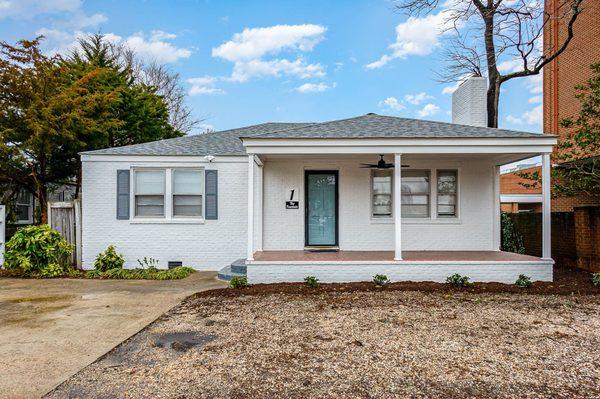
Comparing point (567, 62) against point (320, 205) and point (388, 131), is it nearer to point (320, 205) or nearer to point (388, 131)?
point (388, 131)

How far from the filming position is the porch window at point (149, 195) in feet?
32.7

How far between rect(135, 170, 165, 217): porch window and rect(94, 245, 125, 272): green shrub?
3.70 feet

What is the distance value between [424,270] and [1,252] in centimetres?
1049

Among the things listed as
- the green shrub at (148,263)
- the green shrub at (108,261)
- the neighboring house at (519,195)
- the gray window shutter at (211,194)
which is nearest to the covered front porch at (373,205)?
the gray window shutter at (211,194)

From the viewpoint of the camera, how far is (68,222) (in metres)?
10.1

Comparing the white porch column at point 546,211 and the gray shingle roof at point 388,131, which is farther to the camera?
the gray shingle roof at point 388,131

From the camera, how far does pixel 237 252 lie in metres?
10.0

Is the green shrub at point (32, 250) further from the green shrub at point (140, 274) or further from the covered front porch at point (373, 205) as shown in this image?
the covered front porch at point (373, 205)

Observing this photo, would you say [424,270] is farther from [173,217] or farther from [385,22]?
[385,22]

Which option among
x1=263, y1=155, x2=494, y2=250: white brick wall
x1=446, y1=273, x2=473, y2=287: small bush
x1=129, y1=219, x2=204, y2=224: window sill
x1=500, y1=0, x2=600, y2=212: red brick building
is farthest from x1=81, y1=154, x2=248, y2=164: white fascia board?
x1=500, y1=0, x2=600, y2=212: red brick building

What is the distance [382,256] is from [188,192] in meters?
5.14

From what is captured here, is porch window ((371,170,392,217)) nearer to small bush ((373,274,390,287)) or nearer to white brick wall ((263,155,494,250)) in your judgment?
white brick wall ((263,155,494,250))

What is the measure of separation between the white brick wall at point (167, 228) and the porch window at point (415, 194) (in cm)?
413

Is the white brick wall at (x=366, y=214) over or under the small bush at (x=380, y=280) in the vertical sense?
over
